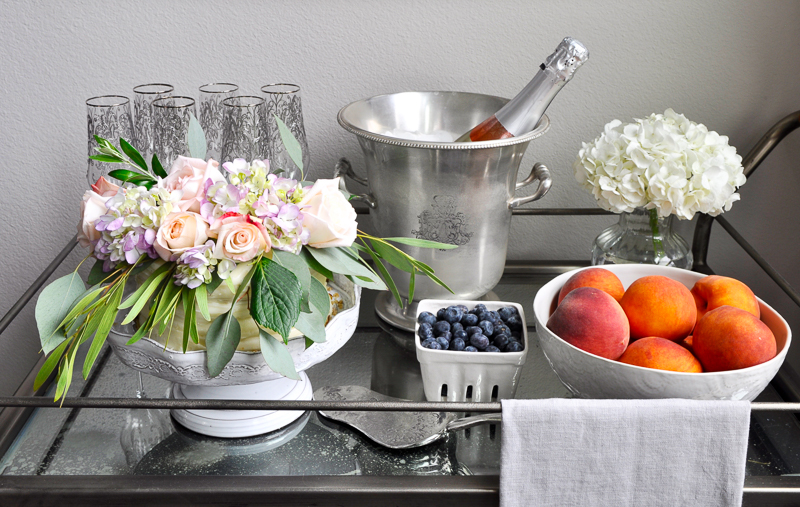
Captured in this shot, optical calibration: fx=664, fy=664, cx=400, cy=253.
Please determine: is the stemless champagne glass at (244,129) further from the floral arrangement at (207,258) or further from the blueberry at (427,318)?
the blueberry at (427,318)

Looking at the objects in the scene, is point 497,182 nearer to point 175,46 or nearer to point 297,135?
point 297,135

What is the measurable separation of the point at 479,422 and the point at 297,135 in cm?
40

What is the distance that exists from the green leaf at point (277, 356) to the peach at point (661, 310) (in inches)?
12.5

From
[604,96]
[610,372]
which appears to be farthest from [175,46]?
[610,372]

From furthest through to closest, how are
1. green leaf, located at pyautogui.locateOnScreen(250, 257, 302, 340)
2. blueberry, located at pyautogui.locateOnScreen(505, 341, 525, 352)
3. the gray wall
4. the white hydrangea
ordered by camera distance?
the gray wall, the white hydrangea, blueberry, located at pyautogui.locateOnScreen(505, 341, 525, 352), green leaf, located at pyautogui.locateOnScreen(250, 257, 302, 340)

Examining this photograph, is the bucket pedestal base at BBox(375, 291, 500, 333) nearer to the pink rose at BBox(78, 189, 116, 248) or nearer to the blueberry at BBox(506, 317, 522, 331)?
the blueberry at BBox(506, 317, 522, 331)

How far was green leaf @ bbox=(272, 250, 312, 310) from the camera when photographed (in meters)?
0.56

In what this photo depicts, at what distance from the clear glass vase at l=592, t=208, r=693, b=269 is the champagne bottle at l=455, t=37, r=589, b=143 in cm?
19

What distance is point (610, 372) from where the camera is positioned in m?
0.57

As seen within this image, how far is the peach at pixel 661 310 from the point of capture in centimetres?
61

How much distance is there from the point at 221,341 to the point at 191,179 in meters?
0.14

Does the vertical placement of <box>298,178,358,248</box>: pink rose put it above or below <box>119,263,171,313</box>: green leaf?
above

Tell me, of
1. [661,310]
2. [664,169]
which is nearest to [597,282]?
[661,310]

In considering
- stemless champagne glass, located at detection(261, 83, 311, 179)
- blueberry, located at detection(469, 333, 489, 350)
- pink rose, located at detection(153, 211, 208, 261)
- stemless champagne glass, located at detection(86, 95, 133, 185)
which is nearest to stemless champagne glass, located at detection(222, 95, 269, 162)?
Answer: stemless champagne glass, located at detection(261, 83, 311, 179)
